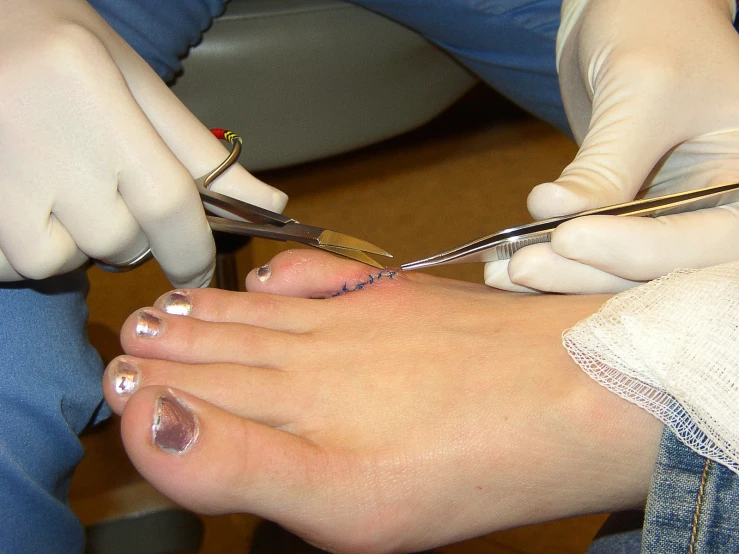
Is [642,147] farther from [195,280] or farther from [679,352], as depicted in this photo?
[195,280]

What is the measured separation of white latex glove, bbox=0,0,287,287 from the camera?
626mm

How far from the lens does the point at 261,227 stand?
0.71 m

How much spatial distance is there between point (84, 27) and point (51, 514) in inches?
18.5

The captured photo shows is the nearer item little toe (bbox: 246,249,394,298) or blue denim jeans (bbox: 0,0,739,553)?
blue denim jeans (bbox: 0,0,739,553)

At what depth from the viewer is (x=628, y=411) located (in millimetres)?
677

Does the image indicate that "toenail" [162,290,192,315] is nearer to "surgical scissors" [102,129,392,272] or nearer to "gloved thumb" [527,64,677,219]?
"surgical scissors" [102,129,392,272]

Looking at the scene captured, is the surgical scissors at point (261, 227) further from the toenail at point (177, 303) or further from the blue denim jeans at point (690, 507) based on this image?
the blue denim jeans at point (690, 507)

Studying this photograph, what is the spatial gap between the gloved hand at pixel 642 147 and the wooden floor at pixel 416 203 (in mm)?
701

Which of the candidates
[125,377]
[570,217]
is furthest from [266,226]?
[570,217]

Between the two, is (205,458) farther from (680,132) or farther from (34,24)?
(680,132)

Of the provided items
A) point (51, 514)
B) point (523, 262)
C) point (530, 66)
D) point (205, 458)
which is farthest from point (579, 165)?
point (51, 514)

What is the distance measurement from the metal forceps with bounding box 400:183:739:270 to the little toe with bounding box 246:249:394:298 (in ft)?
0.50

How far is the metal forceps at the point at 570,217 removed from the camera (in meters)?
0.69

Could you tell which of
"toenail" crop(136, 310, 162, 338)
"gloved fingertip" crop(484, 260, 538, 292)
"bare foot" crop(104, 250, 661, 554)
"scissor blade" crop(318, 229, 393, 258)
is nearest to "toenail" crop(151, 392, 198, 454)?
"bare foot" crop(104, 250, 661, 554)
